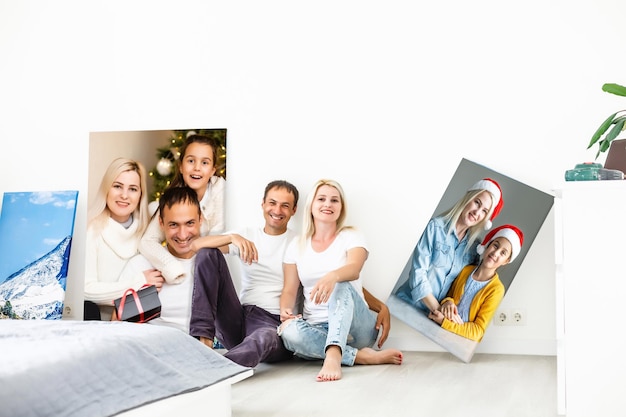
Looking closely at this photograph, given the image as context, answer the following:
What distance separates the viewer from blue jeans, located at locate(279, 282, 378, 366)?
3.56 metres

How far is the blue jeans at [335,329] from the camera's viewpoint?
356 cm

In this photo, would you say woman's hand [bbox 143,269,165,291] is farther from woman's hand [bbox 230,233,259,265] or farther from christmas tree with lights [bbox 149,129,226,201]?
woman's hand [bbox 230,233,259,265]

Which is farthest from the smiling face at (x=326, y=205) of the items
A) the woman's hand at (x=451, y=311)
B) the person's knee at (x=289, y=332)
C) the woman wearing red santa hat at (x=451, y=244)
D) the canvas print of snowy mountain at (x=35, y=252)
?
the canvas print of snowy mountain at (x=35, y=252)

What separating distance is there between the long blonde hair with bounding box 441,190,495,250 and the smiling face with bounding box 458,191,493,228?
0.04 ft

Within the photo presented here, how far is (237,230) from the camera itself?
14.3 ft

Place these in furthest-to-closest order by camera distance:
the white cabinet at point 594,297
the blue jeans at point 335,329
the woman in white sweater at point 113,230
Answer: the woman in white sweater at point 113,230 < the blue jeans at point 335,329 < the white cabinet at point 594,297

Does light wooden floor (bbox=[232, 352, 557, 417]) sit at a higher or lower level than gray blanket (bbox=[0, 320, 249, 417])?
lower

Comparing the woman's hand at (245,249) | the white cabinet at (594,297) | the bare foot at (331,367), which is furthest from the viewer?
the woman's hand at (245,249)

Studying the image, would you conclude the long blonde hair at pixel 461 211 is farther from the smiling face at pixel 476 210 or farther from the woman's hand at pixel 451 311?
the woman's hand at pixel 451 311

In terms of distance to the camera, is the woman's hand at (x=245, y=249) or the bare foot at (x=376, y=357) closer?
the bare foot at (x=376, y=357)

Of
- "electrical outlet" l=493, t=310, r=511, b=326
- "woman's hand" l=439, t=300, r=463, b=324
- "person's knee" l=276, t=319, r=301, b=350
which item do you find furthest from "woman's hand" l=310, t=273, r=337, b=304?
"electrical outlet" l=493, t=310, r=511, b=326

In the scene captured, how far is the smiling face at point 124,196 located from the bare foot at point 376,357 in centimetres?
178

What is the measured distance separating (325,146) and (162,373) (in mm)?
2540

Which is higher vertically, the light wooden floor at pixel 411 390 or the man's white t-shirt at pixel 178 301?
the man's white t-shirt at pixel 178 301
